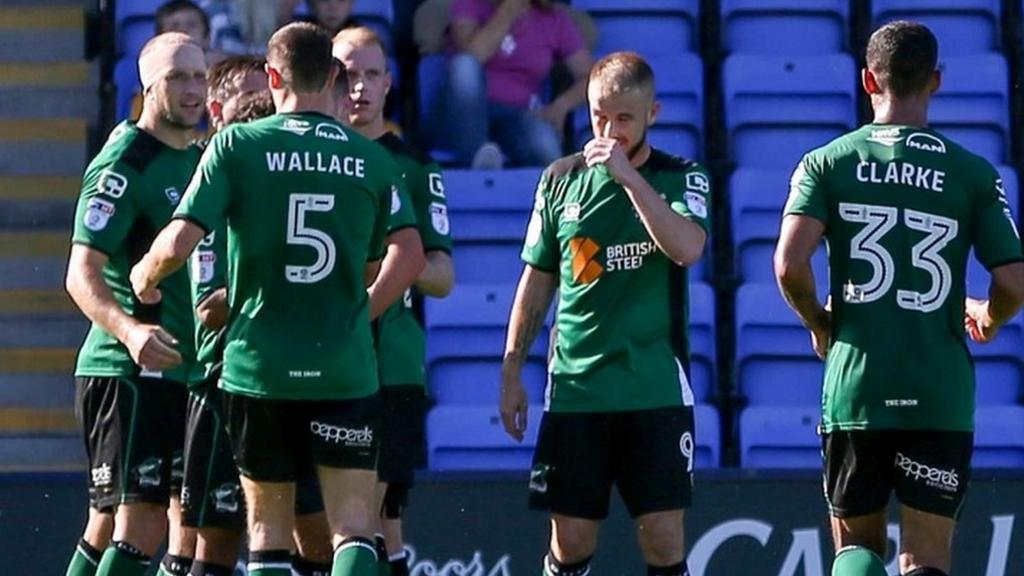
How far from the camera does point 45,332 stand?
34.0ft

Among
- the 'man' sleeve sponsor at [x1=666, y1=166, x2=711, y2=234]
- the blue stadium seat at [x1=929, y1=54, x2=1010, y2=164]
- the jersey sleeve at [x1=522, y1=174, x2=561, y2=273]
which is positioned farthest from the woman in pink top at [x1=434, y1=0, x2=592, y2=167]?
the 'man' sleeve sponsor at [x1=666, y1=166, x2=711, y2=234]

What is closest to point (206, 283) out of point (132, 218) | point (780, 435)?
point (132, 218)

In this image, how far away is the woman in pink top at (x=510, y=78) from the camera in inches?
393

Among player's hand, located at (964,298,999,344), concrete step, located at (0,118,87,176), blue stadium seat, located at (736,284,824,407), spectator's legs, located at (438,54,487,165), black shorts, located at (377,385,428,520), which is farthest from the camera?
concrete step, located at (0,118,87,176)

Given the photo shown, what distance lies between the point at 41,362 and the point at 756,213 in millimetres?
3386

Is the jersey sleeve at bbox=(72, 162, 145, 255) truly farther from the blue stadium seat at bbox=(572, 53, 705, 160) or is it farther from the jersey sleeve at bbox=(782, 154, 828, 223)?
the blue stadium seat at bbox=(572, 53, 705, 160)

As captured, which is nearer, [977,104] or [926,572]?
[926,572]

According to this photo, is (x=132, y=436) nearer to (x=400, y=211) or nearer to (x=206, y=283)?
(x=206, y=283)

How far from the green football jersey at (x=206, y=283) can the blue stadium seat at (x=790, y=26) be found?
162 inches

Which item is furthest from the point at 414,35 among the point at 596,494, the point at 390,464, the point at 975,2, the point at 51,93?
the point at 596,494

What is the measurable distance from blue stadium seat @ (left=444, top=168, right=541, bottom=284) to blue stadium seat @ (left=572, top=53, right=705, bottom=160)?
0.62 meters

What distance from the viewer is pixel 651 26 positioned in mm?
10562

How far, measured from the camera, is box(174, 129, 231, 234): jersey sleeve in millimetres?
6156

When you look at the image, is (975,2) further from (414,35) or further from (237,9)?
(237,9)
